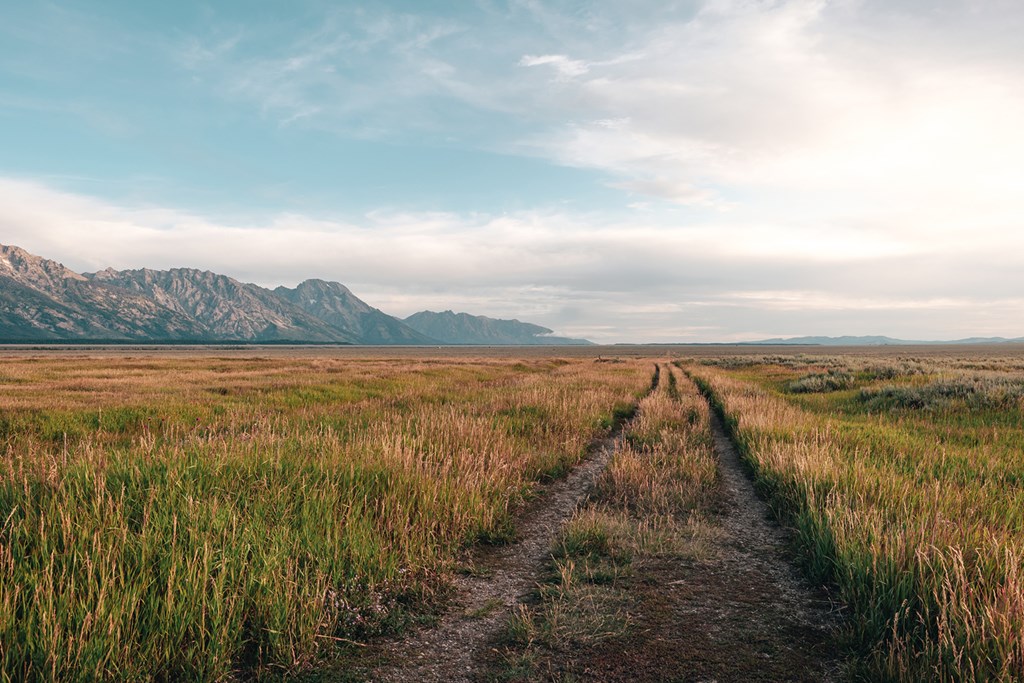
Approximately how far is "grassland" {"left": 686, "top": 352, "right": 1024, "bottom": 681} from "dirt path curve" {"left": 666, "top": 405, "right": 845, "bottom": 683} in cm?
28

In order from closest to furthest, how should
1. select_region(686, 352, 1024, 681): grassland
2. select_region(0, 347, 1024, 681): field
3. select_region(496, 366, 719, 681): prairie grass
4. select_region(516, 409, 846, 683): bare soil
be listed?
select_region(686, 352, 1024, 681): grassland, select_region(0, 347, 1024, 681): field, select_region(516, 409, 846, 683): bare soil, select_region(496, 366, 719, 681): prairie grass

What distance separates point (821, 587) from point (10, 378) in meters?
41.0

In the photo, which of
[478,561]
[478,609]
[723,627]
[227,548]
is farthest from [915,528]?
[227,548]

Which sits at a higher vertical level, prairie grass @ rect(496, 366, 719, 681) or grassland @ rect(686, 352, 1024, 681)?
grassland @ rect(686, 352, 1024, 681)

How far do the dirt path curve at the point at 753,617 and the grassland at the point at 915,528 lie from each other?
0.92 ft

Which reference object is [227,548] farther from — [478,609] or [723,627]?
[723,627]

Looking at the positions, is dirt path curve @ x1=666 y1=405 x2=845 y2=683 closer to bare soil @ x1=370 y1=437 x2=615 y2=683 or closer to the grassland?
the grassland

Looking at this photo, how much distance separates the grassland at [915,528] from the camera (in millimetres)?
3783

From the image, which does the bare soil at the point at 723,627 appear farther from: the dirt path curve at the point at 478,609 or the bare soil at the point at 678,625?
the dirt path curve at the point at 478,609

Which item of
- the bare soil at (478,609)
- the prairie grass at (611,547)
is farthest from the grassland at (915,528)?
the bare soil at (478,609)

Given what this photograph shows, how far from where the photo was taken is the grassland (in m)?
3.78

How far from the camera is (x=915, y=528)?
18.1 ft

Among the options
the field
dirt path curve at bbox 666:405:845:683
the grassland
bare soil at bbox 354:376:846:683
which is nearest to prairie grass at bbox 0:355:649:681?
the field

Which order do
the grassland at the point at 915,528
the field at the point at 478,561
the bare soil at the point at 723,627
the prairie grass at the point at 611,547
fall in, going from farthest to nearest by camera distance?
the prairie grass at the point at 611,547
the bare soil at the point at 723,627
the field at the point at 478,561
the grassland at the point at 915,528
